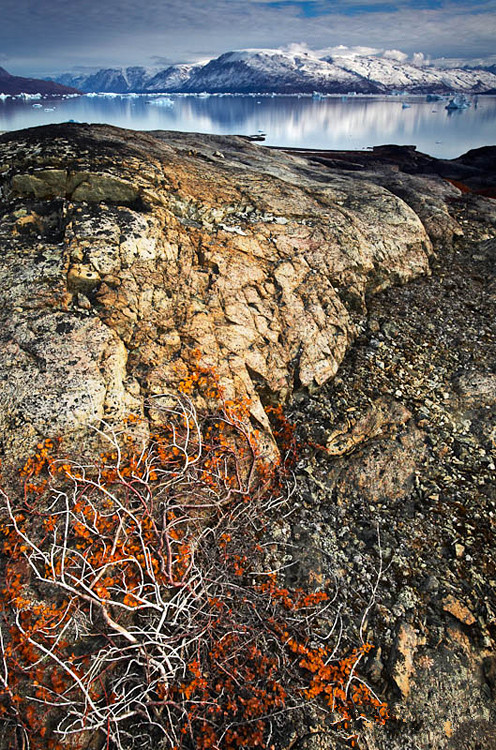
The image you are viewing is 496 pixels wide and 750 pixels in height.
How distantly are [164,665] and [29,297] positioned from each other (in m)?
5.89

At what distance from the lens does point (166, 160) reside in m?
9.41

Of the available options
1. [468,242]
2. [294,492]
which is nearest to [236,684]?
[294,492]

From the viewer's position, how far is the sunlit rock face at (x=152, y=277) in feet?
18.9

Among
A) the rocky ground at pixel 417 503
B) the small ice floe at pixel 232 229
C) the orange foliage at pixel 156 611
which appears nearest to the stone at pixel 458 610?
the rocky ground at pixel 417 503

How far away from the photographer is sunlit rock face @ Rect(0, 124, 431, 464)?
575cm

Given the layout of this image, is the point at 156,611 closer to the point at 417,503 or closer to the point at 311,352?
the point at 417,503

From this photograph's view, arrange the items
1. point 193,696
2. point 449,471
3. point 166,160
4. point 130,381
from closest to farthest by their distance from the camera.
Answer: point 193,696 → point 130,381 → point 449,471 → point 166,160

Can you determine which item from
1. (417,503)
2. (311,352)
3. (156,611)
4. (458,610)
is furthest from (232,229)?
(458,610)

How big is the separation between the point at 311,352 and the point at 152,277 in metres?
3.72

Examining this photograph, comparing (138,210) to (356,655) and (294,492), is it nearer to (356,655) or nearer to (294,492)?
(294,492)

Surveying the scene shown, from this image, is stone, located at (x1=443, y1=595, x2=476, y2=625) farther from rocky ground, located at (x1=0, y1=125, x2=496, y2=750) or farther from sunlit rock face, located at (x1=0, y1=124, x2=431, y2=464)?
sunlit rock face, located at (x1=0, y1=124, x2=431, y2=464)

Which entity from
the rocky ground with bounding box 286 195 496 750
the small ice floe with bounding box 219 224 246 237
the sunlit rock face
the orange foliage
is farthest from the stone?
the small ice floe with bounding box 219 224 246 237

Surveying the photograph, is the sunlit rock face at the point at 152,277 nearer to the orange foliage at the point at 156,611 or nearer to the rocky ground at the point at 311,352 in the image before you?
the rocky ground at the point at 311,352

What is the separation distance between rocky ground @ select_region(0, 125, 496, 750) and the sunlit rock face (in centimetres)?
4
